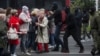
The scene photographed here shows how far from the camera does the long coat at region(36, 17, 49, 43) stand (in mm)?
15625

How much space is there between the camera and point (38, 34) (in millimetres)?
15750

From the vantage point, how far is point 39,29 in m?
15.7

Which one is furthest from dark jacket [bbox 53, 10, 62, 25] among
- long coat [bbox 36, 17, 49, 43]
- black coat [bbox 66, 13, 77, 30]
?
black coat [bbox 66, 13, 77, 30]

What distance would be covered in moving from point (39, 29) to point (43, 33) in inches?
8.7

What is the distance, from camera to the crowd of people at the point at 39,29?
14.3 metres

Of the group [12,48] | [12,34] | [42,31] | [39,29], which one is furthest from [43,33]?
[12,34]

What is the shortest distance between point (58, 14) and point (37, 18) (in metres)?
0.87

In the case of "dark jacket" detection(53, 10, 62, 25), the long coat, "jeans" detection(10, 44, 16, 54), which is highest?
"dark jacket" detection(53, 10, 62, 25)

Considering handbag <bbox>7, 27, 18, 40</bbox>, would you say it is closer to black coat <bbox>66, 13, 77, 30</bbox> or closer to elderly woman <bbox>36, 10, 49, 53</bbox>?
elderly woman <bbox>36, 10, 49, 53</bbox>

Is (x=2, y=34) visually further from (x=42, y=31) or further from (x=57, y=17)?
(x=57, y=17)

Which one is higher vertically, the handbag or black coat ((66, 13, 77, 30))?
black coat ((66, 13, 77, 30))

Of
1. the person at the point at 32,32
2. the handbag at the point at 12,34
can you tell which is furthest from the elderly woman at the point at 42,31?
the handbag at the point at 12,34

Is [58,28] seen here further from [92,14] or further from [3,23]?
[3,23]

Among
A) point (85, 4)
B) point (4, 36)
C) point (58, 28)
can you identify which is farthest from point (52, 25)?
point (85, 4)
